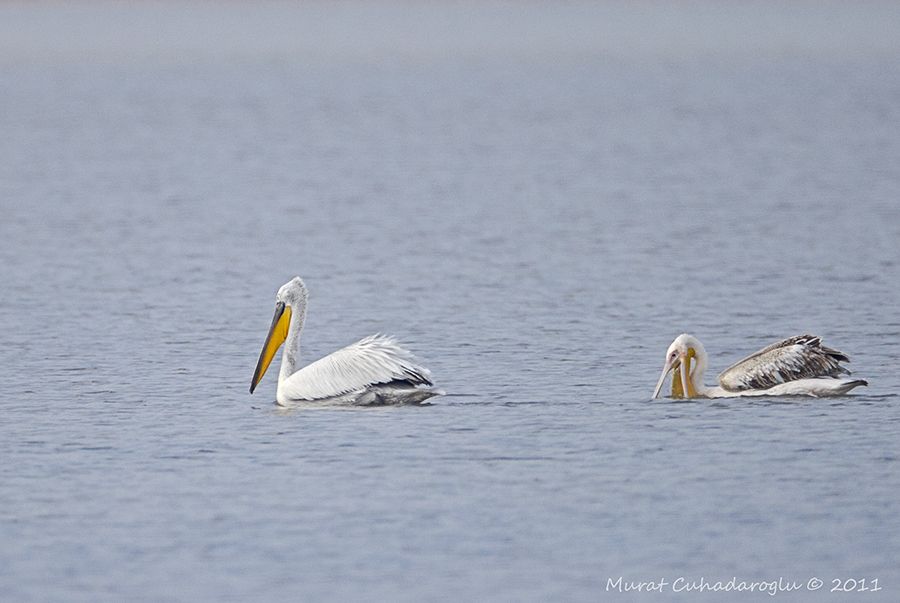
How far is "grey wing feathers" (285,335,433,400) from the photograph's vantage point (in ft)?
34.3

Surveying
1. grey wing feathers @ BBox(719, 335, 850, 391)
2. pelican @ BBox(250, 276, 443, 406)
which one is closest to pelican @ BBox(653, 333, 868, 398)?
grey wing feathers @ BBox(719, 335, 850, 391)

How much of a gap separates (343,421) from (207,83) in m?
47.5

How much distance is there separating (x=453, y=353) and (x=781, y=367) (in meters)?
2.58

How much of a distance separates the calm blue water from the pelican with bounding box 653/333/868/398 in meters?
0.14

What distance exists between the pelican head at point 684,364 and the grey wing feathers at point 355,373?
4.62ft

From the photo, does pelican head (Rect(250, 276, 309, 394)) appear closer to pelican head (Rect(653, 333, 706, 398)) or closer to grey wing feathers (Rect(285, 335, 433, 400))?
grey wing feathers (Rect(285, 335, 433, 400))

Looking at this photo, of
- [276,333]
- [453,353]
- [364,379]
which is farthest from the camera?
[453,353]

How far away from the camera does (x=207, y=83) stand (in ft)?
→ 186

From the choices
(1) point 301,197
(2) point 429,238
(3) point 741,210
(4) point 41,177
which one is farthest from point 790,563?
(4) point 41,177

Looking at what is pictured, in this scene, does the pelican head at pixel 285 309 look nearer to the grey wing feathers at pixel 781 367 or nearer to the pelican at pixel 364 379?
the pelican at pixel 364 379

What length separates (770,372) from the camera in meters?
10.5

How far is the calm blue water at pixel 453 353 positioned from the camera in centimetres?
762

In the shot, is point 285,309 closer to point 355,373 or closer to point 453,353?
point 355,373

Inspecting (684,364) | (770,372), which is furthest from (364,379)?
(770,372)
